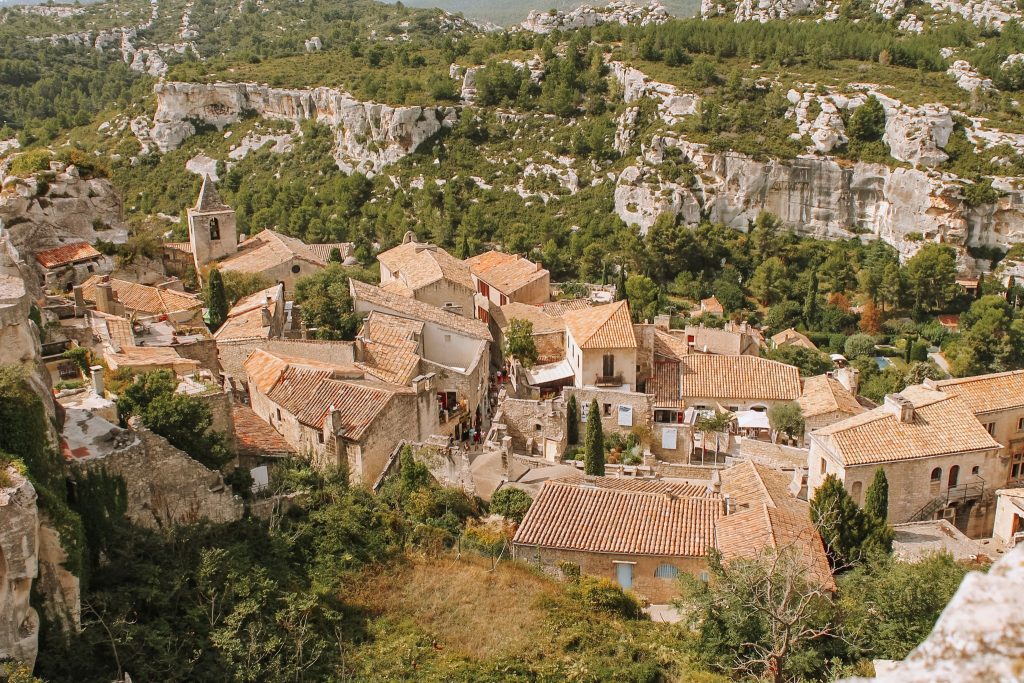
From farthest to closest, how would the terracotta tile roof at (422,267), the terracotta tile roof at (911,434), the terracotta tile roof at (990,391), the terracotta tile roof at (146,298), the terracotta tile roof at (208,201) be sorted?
the terracotta tile roof at (422,267), the terracotta tile roof at (208,201), the terracotta tile roof at (146,298), the terracotta tile roof at (990,391), the terracotta tile roof at (911,434)

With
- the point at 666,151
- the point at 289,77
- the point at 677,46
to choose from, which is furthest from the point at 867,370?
the point at 289,77

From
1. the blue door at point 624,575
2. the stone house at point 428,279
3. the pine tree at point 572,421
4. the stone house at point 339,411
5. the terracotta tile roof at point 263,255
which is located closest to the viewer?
the blue door at point 624,575

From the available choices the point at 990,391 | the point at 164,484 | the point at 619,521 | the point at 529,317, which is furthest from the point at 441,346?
the point at 990,391

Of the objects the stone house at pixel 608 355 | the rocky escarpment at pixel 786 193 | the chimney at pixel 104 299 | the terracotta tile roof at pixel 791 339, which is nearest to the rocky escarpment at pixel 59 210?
the chimney at pixel 104 299

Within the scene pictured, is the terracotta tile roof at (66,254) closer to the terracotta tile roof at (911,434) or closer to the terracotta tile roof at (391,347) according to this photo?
the terracotta tile roof at (391,347)

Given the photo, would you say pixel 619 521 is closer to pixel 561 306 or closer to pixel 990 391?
pixel 990 391

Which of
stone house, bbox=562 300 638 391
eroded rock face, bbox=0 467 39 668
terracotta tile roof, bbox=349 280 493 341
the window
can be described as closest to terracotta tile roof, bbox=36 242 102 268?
terracotta tile roof, bbox=349 280 493 341

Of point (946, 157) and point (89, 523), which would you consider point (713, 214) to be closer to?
point (946, 157)

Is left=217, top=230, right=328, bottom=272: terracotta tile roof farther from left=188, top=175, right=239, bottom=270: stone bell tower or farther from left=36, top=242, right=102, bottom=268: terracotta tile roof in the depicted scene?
left=36, top=242, right=102, bottom=268: terracotta tile roof
